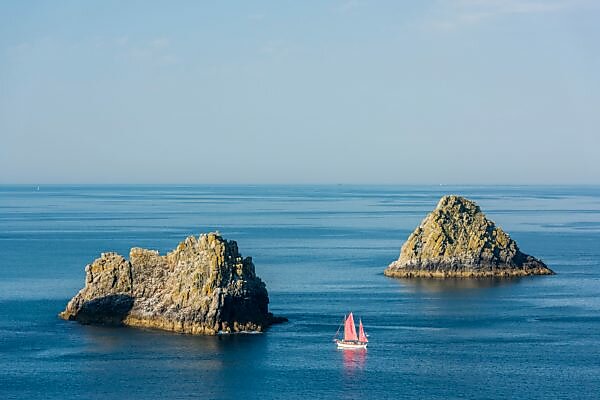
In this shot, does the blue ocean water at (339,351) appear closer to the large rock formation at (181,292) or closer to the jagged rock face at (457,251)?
the large rock formation at (181,292)

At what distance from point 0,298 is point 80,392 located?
46835 millimetres

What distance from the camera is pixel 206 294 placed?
334ft

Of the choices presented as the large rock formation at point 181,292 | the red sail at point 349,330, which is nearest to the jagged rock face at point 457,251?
the large rock formation at point 181,292

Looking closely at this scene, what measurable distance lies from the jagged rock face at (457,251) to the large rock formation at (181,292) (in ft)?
147

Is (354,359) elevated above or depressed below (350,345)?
below

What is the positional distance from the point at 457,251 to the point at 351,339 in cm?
5325

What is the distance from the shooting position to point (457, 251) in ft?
497

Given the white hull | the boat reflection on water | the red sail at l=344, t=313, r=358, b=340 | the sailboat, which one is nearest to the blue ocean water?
the boat reflection on water

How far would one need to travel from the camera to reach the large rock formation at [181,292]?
10256 centimetres

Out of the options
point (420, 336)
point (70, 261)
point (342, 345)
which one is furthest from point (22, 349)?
point (70, 261)

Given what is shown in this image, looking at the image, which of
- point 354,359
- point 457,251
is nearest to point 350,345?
point 354,359

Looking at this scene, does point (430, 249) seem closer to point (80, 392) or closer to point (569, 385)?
point (569, 385)

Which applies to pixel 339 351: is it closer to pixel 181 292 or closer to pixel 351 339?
pixel 351 339

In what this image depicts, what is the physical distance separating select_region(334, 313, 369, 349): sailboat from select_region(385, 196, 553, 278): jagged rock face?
4813 centimetres
